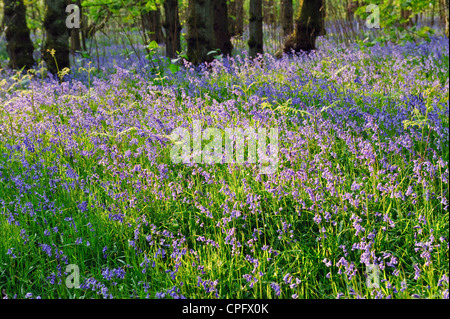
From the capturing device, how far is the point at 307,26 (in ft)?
29.5

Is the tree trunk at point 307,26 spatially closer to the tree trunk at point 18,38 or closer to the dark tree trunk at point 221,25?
the dark tree trunk at point 221,25

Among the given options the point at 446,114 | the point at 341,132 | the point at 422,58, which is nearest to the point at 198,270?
the point at 341,132

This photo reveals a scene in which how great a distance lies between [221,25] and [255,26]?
77cm

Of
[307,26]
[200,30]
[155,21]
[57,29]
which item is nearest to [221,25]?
[200,30]

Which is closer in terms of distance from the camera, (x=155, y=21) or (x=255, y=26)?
(x=255, y=26)

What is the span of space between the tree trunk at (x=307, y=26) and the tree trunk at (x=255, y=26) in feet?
3.98

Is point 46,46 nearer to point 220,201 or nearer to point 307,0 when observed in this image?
point 307,0

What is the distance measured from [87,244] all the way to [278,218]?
1251mm

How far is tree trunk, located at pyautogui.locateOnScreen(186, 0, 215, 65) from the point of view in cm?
782
